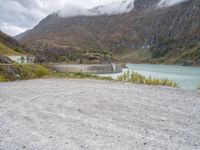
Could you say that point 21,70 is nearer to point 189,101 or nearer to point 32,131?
point 189,101

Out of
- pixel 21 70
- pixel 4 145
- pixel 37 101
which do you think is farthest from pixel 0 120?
pixel 21 70

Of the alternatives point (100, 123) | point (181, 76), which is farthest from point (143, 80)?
point (181, 76)

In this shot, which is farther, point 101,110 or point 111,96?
point 111,96

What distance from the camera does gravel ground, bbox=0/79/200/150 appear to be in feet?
22.2

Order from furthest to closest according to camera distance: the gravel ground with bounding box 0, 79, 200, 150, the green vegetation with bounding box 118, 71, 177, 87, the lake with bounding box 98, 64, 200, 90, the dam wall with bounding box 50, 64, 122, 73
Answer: the dam wall with bounding box 50, 64, 122, 73 < the lake with bounding box 98, 64, 200, 90 < the green vegetation with bounding box 118, 71, 177, 87 < the gravel ground with bounding box 0, 79, 200, 150

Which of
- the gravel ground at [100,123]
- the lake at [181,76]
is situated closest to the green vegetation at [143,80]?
the gravel ground at [100,123]

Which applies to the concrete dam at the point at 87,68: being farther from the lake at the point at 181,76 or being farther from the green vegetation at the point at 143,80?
the green vegetation at the point at 143,80

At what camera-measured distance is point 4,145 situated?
6.76 m

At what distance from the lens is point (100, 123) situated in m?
8.65

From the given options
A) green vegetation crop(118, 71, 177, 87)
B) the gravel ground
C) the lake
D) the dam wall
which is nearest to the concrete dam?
the dam wall

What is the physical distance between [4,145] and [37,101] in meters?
6.02

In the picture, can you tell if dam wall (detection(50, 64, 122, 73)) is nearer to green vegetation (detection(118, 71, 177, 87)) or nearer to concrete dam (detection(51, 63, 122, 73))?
concrete dam (detection(51, 63, 122, 73))

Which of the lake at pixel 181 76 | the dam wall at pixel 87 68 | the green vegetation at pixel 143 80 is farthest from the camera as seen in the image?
the dam wall at pixel 87 68

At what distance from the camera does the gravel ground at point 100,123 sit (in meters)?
6.76
